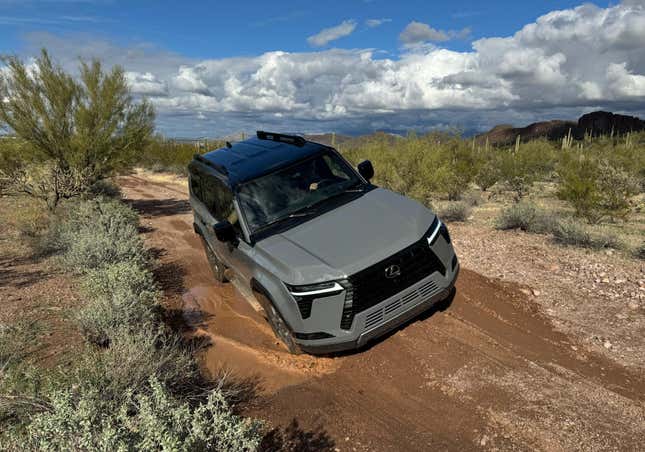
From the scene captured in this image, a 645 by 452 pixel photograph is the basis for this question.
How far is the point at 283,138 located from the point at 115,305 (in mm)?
3364

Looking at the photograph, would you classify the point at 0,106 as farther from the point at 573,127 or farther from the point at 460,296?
the point at 573,127

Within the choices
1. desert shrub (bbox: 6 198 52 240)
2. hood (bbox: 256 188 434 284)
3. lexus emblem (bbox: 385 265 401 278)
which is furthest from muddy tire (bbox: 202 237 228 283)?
desert shrub (bbox: 6 198 52 240)

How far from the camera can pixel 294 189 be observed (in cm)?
498

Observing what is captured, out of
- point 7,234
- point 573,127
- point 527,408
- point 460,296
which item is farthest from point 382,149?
point 573,127

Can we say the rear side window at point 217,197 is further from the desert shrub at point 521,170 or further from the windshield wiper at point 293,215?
the desert shrub at point 521,170

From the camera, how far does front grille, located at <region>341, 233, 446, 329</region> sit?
3.63 metres

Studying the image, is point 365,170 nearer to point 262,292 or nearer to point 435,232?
point 435,232

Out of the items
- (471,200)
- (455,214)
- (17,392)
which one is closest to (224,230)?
(17,392)

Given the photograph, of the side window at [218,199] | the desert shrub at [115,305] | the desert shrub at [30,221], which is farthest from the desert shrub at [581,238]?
the desert shrub at [30,221]

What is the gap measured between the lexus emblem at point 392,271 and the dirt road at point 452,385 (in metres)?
1.06

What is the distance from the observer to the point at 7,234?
388 inches

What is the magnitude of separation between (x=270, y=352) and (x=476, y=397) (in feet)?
7.43

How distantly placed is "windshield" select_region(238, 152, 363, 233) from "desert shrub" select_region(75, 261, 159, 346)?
5.84ft

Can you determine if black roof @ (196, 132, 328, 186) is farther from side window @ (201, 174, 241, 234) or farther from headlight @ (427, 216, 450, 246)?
headlight @ (427, 216, 450, 246)
